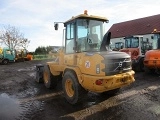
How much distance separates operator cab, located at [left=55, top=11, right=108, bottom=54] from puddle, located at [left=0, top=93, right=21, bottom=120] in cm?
260

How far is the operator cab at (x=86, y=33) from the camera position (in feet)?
23.0

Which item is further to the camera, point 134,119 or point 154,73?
point 154,73

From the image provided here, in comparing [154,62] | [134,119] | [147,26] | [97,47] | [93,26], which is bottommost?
[134,119]

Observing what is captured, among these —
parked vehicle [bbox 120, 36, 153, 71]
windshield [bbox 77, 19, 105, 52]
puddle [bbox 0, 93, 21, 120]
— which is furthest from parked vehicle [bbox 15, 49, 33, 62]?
windshield [bbox 77, 19, 105, 52]

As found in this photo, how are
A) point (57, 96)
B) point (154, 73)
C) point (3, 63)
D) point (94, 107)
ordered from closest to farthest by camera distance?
point (94, 107), point (57, 96), point (154, 73), point (3, 63)

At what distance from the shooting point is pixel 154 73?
507 inches

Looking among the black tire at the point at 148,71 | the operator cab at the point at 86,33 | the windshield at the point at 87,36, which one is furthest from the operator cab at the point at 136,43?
the windshield at the point at 87,36

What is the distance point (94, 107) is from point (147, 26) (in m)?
37.3

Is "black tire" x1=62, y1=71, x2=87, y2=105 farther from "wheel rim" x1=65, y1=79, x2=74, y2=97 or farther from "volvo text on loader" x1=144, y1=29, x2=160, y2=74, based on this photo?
"volvo text on loader" x1=144, y1=29, x2=160, y2=74

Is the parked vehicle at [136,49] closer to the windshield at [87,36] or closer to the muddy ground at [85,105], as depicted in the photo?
the muddy ground at [85,105]

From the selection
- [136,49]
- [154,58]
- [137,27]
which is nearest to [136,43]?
[136,49]

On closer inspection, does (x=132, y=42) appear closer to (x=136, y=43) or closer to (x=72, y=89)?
(x=136, y=43)

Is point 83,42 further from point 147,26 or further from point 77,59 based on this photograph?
point 147,26

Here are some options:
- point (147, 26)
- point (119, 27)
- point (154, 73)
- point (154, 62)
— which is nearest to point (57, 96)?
point (154, 62)
